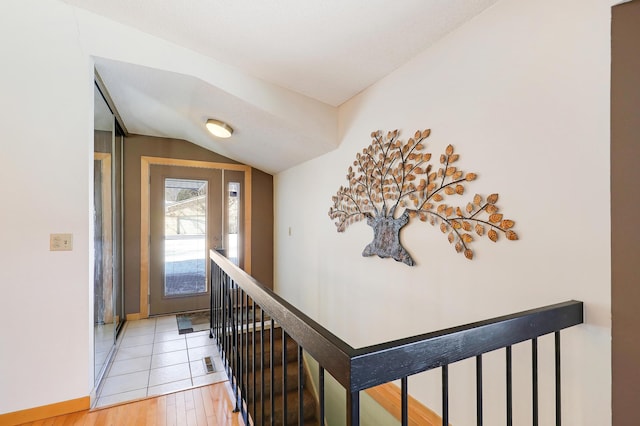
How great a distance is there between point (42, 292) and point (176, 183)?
227 cm

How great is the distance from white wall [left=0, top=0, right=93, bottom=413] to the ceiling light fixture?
3.40 ft

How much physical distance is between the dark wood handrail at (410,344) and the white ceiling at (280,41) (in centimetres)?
149

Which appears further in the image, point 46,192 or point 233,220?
point 233,220

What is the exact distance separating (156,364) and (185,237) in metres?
1.79

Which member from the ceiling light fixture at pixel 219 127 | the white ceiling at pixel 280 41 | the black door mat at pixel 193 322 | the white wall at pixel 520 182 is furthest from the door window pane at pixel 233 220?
the white wall at pixel 520 182

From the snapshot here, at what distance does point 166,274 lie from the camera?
12.6 ft

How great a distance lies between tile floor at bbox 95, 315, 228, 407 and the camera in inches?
83.1

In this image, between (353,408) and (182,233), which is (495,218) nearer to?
(353,408)

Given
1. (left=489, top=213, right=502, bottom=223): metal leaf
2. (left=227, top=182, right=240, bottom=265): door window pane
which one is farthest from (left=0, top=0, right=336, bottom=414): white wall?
(left=489, top=213, right=502, bottom=223): metal leaf

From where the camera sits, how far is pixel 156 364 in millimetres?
2482

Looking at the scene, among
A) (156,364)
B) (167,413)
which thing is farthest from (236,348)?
(156,364)

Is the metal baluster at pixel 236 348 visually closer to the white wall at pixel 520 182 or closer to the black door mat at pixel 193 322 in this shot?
the white wall at pixel 520 182

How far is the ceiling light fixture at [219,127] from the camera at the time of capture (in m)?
2.85

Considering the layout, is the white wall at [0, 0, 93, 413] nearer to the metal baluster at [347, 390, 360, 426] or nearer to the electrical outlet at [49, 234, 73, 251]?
the electrical outlet at [49, 234, 73, 251]
